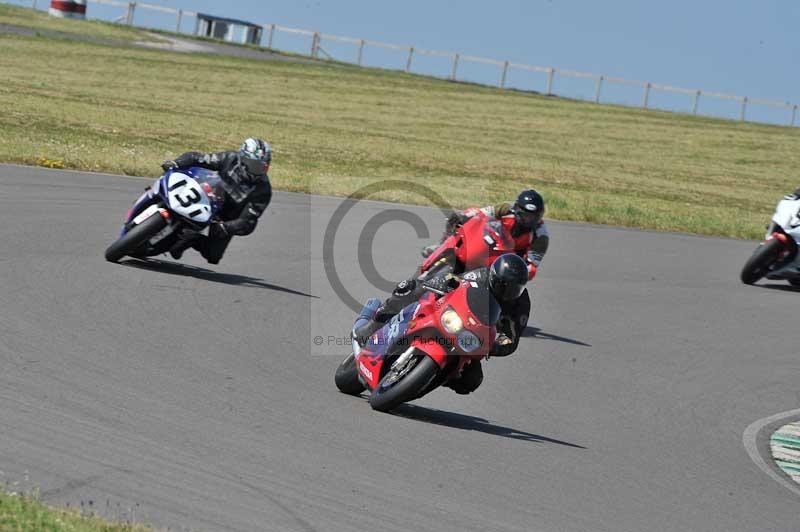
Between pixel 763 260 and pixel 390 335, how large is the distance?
1103cm

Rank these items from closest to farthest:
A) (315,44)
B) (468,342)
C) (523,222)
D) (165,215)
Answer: (468,342) → (523,222) → (165,215) → (315,44)

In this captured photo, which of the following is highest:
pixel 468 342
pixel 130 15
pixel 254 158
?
pixel 130 15

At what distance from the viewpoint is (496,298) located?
27.6 ft

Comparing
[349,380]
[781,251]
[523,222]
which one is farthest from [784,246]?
[349,380]

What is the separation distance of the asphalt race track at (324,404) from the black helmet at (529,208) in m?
1.24

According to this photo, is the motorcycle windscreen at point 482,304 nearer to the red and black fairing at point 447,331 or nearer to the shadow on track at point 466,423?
the red and black fairing at point 447,331

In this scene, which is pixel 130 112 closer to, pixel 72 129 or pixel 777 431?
pixel 72 129

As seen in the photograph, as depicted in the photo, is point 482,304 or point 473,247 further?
point 473,247

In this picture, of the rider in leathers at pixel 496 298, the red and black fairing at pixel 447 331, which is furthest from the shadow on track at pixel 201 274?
the red and black fairing at pixel 447 331

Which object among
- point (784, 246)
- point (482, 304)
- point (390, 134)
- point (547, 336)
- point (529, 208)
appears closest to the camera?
point (482, 304)

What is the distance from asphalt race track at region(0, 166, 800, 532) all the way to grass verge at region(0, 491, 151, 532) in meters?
0.19

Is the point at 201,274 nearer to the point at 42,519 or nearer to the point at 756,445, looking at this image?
the point at 756,445

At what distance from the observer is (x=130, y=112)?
32.3m

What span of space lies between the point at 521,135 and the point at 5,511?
38787 millimetres
